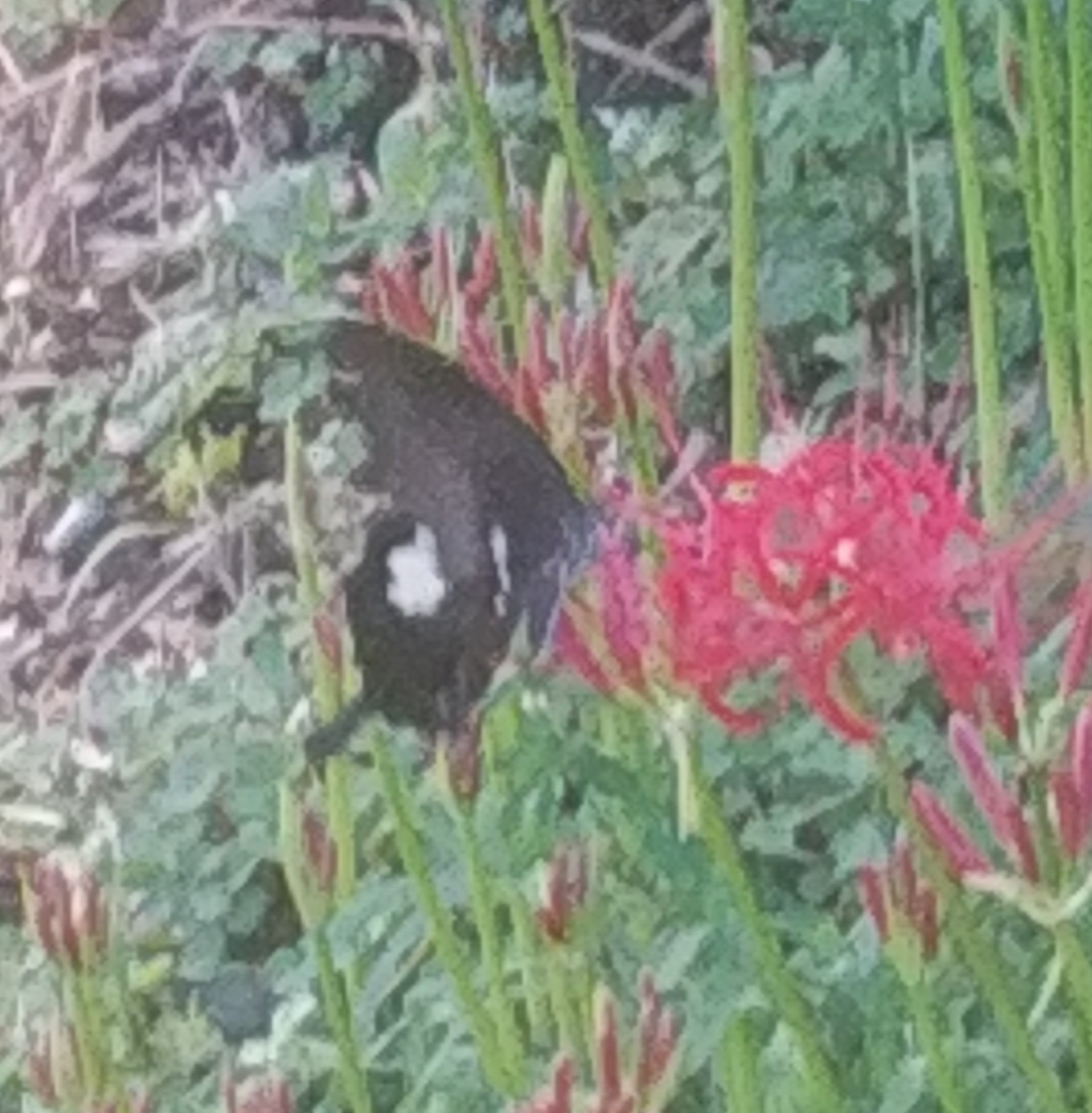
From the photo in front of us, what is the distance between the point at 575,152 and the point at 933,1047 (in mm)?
380

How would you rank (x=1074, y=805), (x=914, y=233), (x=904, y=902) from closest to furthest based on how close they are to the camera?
(x=1074, y=805)
(x=904, y=902)
(x=914, y=233)

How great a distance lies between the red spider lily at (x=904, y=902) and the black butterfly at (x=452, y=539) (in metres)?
0.09

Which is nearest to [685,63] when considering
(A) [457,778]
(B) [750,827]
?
(B) [750,827]

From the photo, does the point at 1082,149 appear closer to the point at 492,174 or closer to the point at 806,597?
the point at 492,174

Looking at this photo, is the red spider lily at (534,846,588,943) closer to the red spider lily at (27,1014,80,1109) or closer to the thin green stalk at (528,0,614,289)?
the red spider lily at (27,1014,80,1109)

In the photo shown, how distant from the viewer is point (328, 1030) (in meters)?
1.09

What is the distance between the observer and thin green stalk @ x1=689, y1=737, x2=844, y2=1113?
716mm

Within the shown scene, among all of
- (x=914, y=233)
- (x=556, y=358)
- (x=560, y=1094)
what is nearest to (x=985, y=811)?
(x=560, y=1094)

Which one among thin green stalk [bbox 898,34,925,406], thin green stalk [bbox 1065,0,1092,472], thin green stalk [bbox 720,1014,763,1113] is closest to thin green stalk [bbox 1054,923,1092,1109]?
thin green stalk [bbox 720,1014,763,1113]

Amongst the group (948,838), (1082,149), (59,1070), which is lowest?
(59,1070)

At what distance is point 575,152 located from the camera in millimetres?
1046

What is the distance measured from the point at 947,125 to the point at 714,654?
65 cm

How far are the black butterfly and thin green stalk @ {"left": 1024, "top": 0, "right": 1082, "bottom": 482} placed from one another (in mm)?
313

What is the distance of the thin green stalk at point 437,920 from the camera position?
0.82 metres
